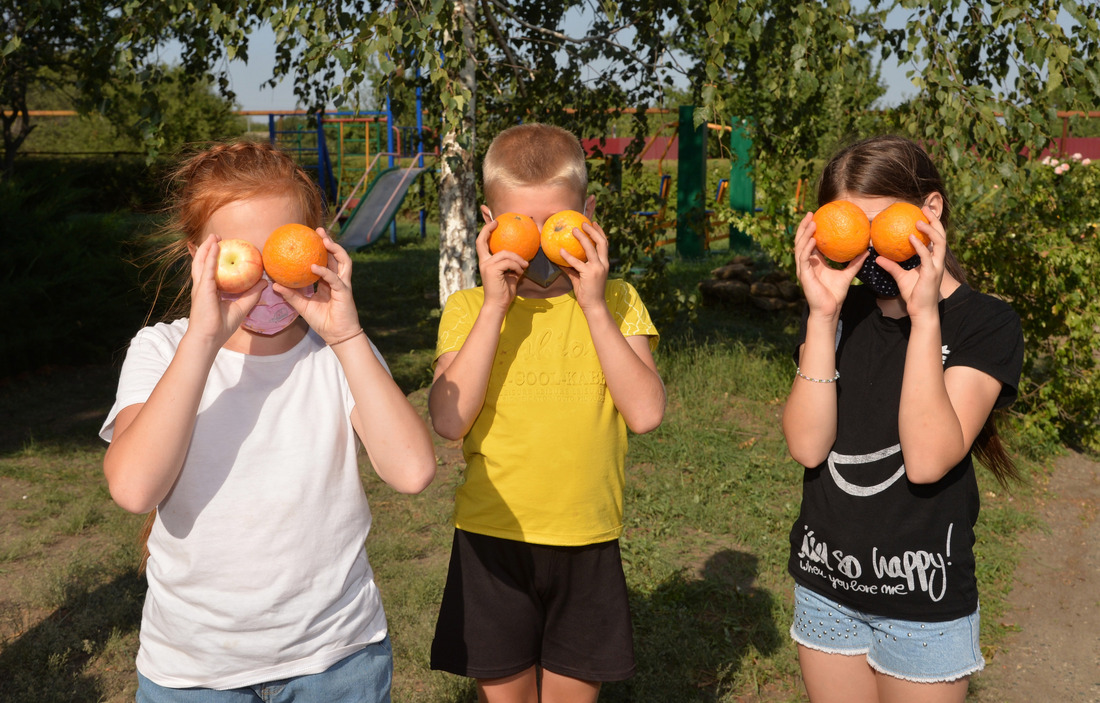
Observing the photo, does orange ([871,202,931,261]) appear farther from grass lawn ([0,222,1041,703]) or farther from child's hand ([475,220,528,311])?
grass lawn ([0,222,1041,703])

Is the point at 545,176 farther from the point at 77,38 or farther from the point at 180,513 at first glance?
the point at 77,38

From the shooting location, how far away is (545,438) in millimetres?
2316

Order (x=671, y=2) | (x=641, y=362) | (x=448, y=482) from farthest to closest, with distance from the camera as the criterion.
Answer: (x=671, y=2)
(x=448, y=482)
(x=641, y=362)

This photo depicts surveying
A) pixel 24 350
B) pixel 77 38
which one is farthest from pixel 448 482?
pixel 77 38

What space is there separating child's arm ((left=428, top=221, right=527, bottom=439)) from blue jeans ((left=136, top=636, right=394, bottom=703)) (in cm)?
57

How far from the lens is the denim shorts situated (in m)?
2.04

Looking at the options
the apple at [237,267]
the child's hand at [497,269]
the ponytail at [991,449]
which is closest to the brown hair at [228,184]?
the apple at [237,267]

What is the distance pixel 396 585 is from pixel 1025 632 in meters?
2.81

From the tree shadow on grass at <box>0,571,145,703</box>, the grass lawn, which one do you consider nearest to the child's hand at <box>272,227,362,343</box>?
the grass lawn

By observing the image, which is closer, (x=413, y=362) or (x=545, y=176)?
(x=545, y=176)

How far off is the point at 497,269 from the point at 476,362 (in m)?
0.24

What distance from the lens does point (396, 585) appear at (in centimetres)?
419

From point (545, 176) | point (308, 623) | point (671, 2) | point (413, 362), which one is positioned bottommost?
point (413, 362)

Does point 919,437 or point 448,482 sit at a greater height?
point 919,437
